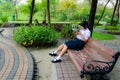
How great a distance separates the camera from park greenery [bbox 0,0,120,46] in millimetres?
8969

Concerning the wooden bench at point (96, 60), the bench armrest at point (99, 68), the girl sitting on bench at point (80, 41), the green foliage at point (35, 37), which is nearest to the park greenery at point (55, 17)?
the green foliage at point (35, 37)

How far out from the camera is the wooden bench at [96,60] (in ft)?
13.0

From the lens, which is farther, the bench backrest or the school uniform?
the school uniform

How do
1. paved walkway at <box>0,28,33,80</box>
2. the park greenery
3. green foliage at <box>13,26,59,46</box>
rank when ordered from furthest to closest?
the park greenery, green foliage at <box>13,26,59,46</box>, paved walkway at <box>0,28,33,80</box>

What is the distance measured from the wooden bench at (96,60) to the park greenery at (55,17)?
9.71 ft

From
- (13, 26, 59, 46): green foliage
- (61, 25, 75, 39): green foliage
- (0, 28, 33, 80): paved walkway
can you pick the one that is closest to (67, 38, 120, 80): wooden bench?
(0, 28, 33, 80): paved walkway

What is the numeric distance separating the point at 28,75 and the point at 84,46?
5.90 ft

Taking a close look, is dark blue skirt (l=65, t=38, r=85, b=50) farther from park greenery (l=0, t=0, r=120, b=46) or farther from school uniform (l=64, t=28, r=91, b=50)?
park greenery (l=0, t=0, r=120, b=46)

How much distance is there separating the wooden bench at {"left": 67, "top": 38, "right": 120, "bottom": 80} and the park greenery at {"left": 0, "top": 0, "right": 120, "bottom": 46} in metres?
2.96

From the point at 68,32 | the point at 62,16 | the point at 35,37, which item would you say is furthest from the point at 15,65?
the point at 62,16

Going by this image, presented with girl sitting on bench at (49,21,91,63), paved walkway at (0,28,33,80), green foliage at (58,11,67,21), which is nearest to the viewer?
paved walkway at (0,28,33,80)

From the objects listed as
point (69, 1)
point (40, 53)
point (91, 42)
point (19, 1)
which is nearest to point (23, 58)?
point (40, 53)

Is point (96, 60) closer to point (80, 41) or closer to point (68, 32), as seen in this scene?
point (80, 41)

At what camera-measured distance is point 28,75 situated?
5.04 metres
